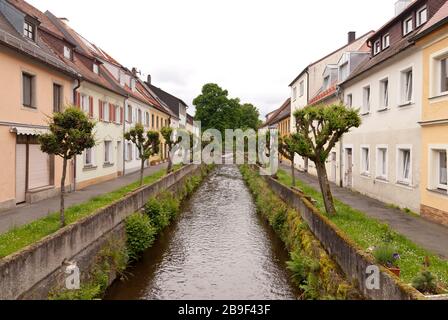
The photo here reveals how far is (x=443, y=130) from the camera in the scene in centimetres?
1166

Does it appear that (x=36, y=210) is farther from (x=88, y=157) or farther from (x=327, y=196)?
(x=327, y=196)

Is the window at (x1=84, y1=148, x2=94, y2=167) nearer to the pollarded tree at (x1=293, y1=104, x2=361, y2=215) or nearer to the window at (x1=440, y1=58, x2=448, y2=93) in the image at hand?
the pollarded tree at (x1=293, y1=104, x2=361, y2=215)

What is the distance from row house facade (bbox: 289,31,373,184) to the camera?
22844 mm

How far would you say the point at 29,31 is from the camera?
1631cm

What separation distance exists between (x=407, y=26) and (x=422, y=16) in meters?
1.34

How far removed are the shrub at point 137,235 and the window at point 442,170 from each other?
8.83 meters

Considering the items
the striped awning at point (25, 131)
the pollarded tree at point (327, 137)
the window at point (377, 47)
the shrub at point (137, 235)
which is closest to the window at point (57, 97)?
the striped awning at point (25, 131)

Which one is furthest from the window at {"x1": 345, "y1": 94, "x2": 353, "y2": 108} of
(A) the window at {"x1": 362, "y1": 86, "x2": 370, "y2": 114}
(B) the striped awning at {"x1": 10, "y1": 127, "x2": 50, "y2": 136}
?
(B) the striped awning at {"x1": 10, "y1": 127, "x2": 50, "y2": 136}

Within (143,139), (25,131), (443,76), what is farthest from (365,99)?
(25,131)

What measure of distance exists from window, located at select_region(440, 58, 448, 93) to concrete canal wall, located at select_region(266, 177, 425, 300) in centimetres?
527

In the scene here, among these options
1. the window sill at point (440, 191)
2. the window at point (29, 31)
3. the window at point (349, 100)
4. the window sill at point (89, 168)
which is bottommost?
the window sill at point (440, 191)

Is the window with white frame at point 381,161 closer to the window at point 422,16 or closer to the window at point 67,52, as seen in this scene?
the window at point 422,16

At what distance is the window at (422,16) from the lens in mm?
14258
